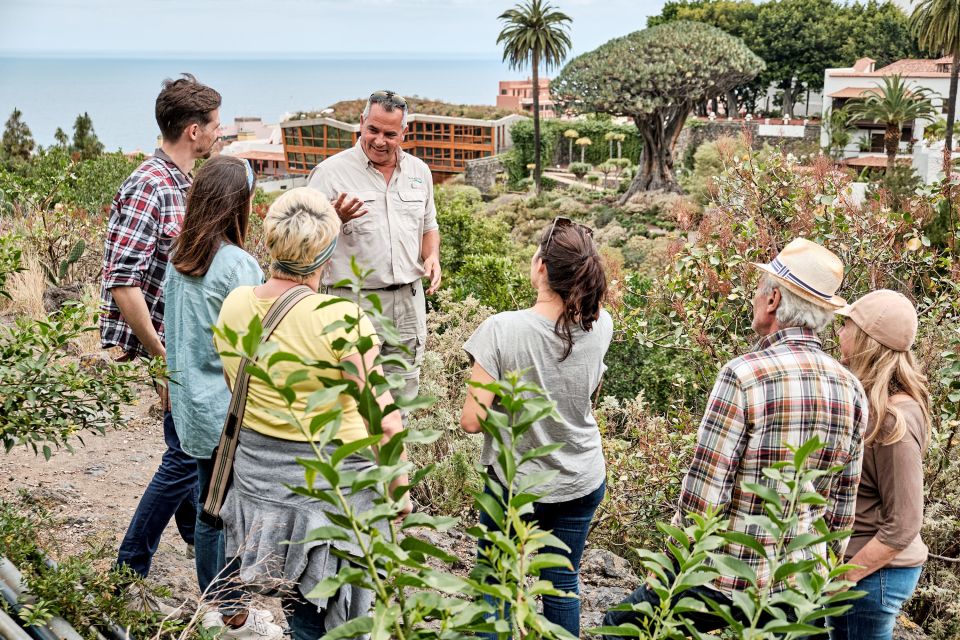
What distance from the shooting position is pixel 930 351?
433cm

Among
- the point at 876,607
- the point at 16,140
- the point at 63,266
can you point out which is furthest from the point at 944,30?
the point at 876,607

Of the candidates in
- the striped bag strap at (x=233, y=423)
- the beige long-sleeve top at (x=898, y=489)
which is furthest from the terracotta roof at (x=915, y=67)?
the striped bag strap at (x=233, y=423)

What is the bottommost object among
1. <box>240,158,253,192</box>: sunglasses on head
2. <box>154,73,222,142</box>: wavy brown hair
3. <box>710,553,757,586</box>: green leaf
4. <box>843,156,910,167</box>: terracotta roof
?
<box>843,156,910,167</box>: terracotta roof

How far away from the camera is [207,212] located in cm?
262

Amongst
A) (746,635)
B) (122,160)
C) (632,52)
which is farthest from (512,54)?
(746,635)

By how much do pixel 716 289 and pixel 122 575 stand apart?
334 centimetres

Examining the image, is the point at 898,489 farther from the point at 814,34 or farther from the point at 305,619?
the point at 814,34

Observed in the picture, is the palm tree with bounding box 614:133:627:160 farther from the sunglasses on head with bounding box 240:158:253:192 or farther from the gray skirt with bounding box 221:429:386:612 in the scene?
the gray skirt with bounding box 221:429:386:612

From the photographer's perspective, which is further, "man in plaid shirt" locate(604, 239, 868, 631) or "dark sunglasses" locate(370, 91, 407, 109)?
"dark sunglasses" locate(370, 91, 407, 109)

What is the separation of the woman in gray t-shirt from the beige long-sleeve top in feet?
2.56

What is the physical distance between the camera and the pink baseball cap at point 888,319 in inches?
93.4

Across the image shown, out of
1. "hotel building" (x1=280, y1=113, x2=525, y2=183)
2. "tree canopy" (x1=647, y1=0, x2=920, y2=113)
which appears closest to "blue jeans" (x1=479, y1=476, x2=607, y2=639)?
"hotel building" (x1=280, y1=113, x2=525, y2=183)

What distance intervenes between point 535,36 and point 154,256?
41.6m

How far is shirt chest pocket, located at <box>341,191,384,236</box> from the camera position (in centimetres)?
382
